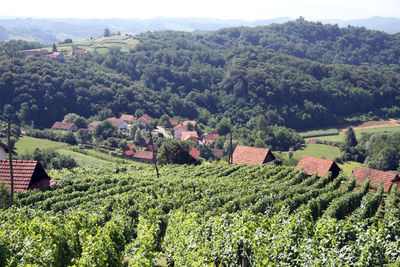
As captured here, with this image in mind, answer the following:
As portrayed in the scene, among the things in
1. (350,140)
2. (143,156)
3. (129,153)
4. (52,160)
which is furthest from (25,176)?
(350,140)

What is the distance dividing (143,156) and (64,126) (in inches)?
1326

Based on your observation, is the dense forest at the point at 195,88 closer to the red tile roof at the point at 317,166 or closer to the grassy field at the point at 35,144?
the grassy field at the point at 35,144

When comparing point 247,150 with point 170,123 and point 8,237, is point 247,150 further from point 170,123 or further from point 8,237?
point 170,123

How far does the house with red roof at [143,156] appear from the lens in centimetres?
7646

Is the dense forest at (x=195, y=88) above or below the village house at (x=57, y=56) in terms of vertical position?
below

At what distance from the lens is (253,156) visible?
4638 centimetres

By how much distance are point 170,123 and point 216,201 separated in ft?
300

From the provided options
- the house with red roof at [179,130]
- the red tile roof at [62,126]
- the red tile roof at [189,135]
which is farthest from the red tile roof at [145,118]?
the red tile roof at [62,126]

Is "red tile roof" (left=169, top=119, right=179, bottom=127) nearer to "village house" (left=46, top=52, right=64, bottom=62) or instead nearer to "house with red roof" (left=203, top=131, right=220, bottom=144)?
"house with red roof" (left=203, top=131, right=220, bottom=144)

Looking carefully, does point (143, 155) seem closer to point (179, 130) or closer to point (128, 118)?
point (179, 130)

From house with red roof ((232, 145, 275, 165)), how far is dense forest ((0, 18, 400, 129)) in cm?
7220

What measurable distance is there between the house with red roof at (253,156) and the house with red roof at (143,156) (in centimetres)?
3259

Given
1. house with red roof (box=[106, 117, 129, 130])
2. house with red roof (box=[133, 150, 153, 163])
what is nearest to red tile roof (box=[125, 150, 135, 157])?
house with red roof (box=[133, 150, 153, 163])

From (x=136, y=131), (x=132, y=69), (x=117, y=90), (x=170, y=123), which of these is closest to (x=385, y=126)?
(x=170, y=123)
